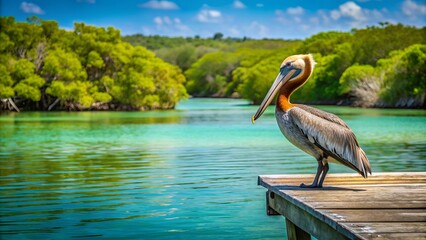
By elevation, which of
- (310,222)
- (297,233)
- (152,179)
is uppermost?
(310,222)

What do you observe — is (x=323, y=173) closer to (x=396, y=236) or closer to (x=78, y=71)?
(x=396, y=236)

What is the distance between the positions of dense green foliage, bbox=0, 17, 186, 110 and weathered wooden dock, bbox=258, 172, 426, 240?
150 feet

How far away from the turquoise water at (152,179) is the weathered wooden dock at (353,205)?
1.80m

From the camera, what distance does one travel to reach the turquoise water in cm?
899

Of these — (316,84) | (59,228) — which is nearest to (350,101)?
(316,84)

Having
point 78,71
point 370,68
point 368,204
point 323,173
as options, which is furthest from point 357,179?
point 370,68

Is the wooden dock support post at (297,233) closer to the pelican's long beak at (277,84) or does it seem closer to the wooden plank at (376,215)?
the pelican's long beak at (277,84)

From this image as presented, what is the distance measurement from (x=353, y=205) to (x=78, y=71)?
49.9 meters

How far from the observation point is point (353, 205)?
5395 mm

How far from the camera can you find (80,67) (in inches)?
2124

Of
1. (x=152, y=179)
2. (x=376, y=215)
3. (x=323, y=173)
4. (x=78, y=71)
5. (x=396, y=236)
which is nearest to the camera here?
(x=396, y=236)

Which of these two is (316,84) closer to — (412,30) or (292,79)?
(412,30)

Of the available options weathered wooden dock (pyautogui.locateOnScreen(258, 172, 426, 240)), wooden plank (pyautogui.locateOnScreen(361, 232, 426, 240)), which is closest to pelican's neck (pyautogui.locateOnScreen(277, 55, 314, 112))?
weathered wooden dock (pyautogui.locateOnScreen(258, 172, 426, 240))

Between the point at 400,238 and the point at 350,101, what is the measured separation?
6136cm
